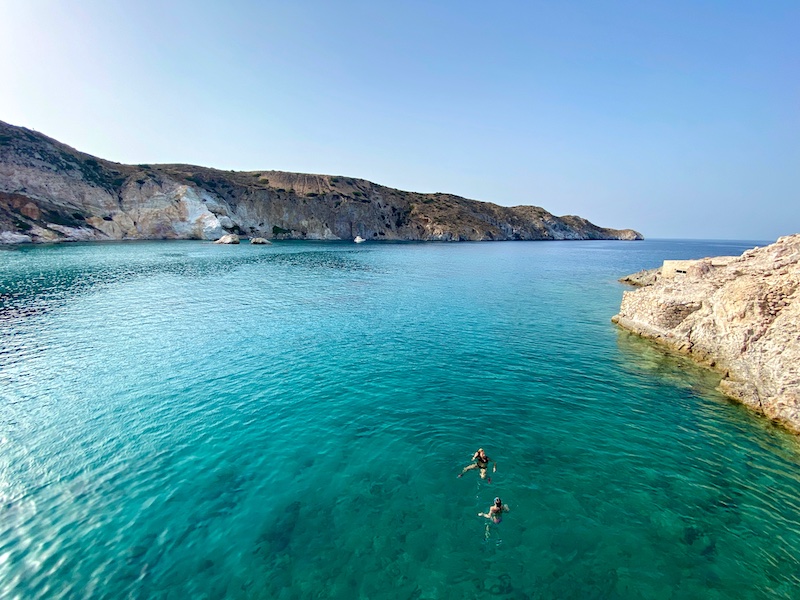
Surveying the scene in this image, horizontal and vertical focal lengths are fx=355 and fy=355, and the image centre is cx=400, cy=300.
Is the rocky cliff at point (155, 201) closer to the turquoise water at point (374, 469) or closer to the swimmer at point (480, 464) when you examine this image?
the turquoise water at point (374, 469)

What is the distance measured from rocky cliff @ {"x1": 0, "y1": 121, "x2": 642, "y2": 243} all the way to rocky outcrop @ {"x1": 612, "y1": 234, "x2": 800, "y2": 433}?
467 ft

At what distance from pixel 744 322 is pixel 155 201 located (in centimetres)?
16147

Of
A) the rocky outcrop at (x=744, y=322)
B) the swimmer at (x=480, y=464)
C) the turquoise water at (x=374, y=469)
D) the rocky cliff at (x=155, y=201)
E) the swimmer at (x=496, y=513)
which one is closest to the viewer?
the turquoise water at (x=374, y=469)

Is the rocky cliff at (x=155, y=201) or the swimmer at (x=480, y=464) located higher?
the rocky cliff at (x=155, y=201)

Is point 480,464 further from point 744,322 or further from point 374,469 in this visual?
point 744,322

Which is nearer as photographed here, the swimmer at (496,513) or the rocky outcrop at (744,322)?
the swimmer at (496,513)

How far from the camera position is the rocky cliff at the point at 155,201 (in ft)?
348

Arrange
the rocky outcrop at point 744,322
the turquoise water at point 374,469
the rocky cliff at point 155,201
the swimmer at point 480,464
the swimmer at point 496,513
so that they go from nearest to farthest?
the turquoise water at point 374,469, the swimmer at point 496,513, the swimmer at point 480,464, the rocky outcrop at point 744,322, the rocky cliff at point 155,201

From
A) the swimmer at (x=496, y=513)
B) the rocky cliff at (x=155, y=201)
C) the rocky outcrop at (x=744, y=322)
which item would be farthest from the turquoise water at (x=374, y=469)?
the rocky cliff at (x=155, y=201)

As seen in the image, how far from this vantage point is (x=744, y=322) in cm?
2316

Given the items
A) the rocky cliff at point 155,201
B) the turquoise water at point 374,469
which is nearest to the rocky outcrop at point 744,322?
the turquoise water at point 374,469

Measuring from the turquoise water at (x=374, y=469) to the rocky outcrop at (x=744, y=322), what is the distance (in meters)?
1.84

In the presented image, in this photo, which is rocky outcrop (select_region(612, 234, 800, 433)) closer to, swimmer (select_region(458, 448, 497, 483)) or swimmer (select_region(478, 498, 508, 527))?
swimmer (select_region(458, 448, 497, 483))

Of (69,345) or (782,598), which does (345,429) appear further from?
(69,345)
